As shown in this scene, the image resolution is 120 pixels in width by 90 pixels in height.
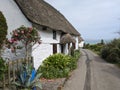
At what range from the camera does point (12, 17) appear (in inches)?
582

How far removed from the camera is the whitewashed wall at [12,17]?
14.5 m

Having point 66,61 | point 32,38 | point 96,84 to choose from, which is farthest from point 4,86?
point 66,61

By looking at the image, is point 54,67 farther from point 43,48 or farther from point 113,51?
point 113,51

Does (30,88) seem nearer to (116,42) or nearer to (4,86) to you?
(4,86)

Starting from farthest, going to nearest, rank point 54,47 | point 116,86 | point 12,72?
1. point 54,47
2. point 116,86
3. point 12,72

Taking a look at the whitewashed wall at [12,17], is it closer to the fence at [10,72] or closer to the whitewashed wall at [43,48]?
the whitewashed wall at [43,48]

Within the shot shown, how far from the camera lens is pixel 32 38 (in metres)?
12.8

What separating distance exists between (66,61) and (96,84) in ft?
14.1

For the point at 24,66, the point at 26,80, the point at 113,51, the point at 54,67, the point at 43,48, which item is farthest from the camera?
the point at 113,51

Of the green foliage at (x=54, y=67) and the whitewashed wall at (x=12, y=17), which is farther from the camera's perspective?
the green foliage at (x=54, y=67)

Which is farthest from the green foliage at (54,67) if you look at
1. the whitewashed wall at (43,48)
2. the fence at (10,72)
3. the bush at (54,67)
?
the fence at (10,72)

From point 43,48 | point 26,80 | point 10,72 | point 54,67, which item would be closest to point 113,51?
point 43,48

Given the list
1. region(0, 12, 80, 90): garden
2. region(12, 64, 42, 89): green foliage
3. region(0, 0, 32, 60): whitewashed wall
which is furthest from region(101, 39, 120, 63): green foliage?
region(12, 64, 42, 89): green foliage

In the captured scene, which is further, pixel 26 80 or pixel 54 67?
pixel 54 67
